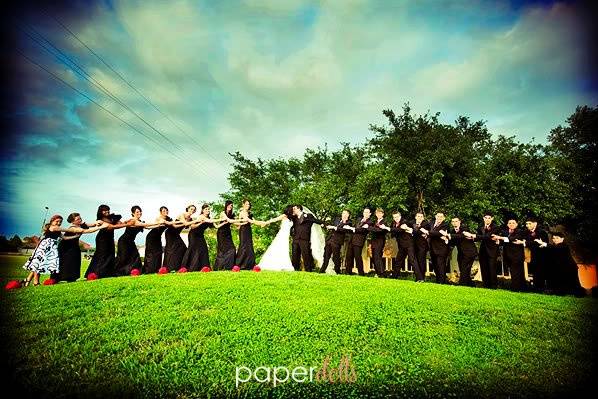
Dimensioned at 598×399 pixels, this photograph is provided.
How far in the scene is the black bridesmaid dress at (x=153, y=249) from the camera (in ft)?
41.2

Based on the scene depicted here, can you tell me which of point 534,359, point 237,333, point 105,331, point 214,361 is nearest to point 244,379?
point 214,361

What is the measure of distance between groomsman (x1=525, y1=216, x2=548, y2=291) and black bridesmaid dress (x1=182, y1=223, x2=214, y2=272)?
12.2 m

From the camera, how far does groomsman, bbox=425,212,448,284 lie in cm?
1259

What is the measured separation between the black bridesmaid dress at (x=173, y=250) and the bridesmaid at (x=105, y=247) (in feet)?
5.63

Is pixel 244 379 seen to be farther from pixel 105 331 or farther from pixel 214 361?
pixel 105 331

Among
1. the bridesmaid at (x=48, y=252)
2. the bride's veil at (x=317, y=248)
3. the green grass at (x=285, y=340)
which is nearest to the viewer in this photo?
the green grass at (x=285, y=340)

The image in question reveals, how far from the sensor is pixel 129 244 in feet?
39.8

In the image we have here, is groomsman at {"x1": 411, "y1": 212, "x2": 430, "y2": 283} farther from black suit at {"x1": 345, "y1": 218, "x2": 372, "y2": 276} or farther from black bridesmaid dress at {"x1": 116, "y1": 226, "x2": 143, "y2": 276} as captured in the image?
black bridesmaid dress at {"x1": 116, "y1": 226, "x2": 143, "y2": 276}

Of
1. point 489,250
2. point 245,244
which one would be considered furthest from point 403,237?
point 245,244

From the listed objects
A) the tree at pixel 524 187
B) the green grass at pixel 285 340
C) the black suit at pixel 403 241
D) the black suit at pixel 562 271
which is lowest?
the green grass at pixel 285 340

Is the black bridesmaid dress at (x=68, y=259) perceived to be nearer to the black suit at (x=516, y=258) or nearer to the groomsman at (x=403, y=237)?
the groomsman at (x=403, y=237)

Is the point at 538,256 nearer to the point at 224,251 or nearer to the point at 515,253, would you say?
the point at 515,253

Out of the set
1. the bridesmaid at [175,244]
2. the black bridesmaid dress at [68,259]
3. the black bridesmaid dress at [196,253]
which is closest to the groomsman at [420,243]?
the black bridesmaid dress at [196,253]

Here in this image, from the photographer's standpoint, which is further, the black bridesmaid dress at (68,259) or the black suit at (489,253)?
the black suit at (489,253)
